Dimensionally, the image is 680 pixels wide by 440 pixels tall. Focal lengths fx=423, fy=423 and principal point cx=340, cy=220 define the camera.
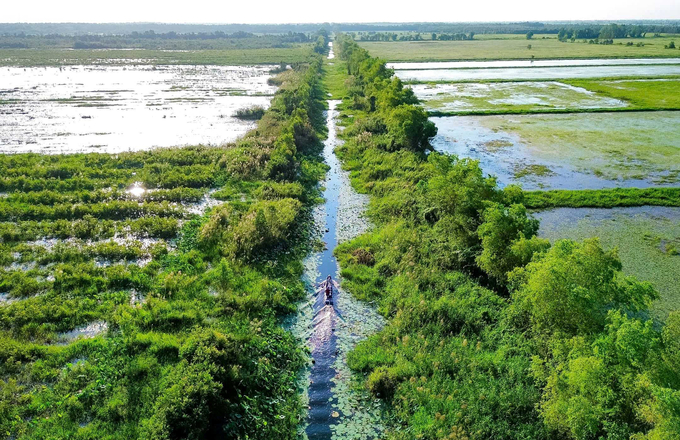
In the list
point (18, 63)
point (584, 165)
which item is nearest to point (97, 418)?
point (584, 165)

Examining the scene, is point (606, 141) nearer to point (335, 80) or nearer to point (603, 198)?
point (603, 198)

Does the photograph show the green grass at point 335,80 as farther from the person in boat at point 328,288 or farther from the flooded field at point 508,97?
the person in boat at point 328,288

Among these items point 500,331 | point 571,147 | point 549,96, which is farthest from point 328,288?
point 549,96

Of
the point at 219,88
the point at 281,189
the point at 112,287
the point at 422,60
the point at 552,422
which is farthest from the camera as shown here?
the point at 422,60

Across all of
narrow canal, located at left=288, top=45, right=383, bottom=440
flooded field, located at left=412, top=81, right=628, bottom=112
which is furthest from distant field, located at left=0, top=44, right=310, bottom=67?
narrow canal, located at left=288, top=45, right=383, bottom=440

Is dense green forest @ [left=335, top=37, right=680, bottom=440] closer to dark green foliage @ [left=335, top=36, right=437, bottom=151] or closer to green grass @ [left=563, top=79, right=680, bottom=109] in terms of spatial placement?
dark green foliage @ [left=335, top=36, right=437, bottom=151]

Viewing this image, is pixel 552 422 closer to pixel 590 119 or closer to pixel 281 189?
pixel 281 189
